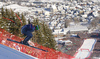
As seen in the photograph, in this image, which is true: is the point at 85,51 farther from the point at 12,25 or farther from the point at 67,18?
the point at 67,18

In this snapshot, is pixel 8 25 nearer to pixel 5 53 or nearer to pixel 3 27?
pixel 3 27

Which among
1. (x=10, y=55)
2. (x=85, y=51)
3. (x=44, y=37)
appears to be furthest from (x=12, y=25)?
(x=85, y=51)

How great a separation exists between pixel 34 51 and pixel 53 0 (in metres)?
47.6

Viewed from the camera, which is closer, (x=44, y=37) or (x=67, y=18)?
(x=44, y=37)

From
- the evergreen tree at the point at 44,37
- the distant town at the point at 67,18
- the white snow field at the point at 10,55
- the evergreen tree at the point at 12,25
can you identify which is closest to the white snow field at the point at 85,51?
the evergreen tree at the point at 44,37

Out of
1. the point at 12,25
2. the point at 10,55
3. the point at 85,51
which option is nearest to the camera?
the point at 10,55

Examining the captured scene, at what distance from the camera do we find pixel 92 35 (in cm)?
1532

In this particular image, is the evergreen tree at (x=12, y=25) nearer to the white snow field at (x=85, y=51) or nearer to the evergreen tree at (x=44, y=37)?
the evergreen tree at (x=44, y=37)

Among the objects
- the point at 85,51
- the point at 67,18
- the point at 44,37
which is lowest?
the point at 85,51

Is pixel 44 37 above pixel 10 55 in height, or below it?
below

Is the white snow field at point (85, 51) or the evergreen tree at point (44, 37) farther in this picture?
the white snow field at point (85, 51)

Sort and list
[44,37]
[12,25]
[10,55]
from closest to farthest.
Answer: [10,55]
[12,25]
[44,37]

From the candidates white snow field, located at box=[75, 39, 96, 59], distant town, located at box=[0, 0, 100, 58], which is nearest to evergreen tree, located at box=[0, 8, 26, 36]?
distant town, located at box=[0, 0, 100, 58]

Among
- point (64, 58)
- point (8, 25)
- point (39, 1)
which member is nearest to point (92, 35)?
point (8, 25)
